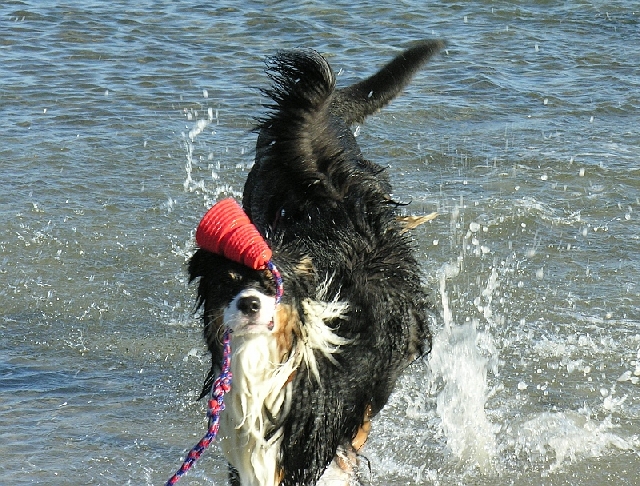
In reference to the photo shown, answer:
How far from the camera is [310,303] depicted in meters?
3.04

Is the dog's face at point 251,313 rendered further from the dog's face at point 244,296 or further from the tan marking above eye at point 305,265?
the tan marking above eye at point 305,265

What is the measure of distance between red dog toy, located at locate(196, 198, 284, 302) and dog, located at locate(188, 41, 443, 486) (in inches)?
1.5

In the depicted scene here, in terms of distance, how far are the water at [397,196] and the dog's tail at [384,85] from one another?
2.51 feet

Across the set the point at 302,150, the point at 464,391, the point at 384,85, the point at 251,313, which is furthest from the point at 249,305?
the point at 384,85

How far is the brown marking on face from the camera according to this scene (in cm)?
282

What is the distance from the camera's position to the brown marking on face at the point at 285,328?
2822 mm

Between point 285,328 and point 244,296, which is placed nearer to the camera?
point 244,296

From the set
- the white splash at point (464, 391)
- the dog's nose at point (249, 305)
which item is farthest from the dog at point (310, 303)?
the white splash at point (464, 391)

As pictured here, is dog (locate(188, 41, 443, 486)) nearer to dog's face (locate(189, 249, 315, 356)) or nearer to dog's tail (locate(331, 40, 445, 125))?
dog's face (locate(189, 249, 315, 356))

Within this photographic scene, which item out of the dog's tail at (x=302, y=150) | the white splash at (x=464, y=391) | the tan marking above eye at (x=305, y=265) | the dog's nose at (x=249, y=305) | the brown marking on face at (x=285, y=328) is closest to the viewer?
the dog's nose at (x=249, y=305)

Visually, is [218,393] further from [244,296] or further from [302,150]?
[302,150]

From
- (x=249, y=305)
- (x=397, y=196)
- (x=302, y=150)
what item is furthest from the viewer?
(x=397, y=196)

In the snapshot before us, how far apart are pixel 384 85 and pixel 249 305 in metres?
3.27

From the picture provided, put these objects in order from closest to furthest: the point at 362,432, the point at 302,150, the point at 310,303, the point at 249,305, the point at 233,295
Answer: the point at 249,305
the point at 233,295
the point at 310,303
the point at 362,432
the point at 302,150
